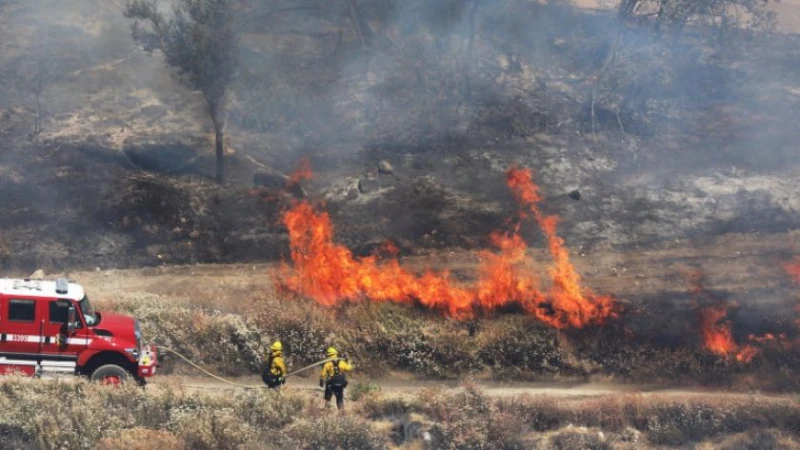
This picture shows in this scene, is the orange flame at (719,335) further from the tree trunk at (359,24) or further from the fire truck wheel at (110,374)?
the tree trunk at (359,24)

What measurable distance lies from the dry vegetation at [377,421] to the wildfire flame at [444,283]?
13.0ft

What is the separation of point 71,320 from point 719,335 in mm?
17960

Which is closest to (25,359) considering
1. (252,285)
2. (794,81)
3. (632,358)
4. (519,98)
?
(252,285)

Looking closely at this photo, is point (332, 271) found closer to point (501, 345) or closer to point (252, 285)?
point (252, 285)

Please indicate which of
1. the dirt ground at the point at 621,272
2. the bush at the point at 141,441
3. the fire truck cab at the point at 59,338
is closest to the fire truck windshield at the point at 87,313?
the fire truck cab at the point at 59,338

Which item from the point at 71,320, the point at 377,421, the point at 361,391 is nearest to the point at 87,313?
the point at 71,320

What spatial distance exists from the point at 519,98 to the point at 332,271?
14.2 meters

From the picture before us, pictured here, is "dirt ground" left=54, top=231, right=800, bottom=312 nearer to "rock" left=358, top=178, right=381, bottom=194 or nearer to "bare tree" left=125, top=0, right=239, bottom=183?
"rock" left=358, top=178, right=381, bottom=194

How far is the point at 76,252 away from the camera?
28078mm

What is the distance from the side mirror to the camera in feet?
61.9

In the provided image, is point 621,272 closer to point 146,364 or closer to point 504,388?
point 504,388

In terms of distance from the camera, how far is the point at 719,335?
26188mm

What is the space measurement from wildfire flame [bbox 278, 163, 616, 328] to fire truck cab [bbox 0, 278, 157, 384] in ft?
24.4

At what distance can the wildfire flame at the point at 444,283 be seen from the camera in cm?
2616
